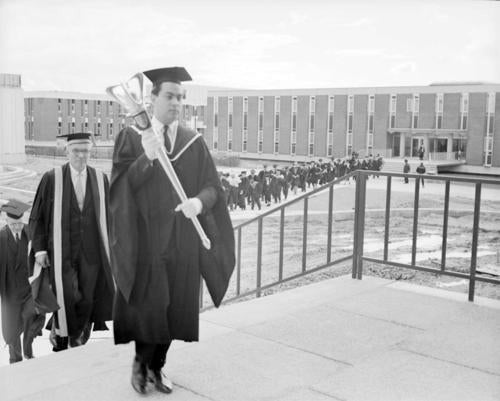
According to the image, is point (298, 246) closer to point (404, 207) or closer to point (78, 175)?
point (404, 207)

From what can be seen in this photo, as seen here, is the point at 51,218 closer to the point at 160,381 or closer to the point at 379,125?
the point at 160,381

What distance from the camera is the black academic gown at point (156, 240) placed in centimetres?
318

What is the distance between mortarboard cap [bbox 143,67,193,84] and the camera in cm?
321

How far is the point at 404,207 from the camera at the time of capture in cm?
1827

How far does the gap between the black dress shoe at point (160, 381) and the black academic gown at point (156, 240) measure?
212 millimetres

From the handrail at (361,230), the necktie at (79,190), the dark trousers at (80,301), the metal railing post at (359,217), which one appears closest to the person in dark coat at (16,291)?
the dark trousers at (80,301)

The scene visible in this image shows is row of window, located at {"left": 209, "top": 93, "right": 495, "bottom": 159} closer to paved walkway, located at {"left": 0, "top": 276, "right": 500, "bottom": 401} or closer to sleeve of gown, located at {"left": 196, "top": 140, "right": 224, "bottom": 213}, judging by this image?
paved walkway, located at {"left": 0, "top": 276, "right": 500, "bottom": 401}

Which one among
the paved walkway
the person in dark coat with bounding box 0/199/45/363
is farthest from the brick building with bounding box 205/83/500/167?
the person in dark coat with bounding box 0/199/45/363

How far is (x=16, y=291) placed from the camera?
4.47m

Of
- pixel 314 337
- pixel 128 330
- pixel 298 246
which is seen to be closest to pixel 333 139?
pixel 298 246

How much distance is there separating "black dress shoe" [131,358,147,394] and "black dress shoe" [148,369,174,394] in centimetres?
5

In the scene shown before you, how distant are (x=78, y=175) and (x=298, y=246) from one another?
1096cm

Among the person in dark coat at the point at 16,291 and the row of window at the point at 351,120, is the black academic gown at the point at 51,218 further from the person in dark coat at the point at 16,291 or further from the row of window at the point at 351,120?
the row of window at the point at 351,120

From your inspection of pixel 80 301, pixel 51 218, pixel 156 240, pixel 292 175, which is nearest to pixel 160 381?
pixel 156 240
